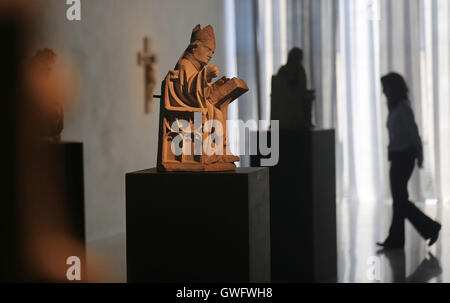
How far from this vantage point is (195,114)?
316 centimetres

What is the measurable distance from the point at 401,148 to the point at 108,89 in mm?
3366

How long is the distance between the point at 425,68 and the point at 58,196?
6673mm

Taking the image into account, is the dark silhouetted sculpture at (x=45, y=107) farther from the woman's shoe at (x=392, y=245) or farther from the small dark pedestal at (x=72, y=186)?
the woman's shoe at (x=392, y=245)

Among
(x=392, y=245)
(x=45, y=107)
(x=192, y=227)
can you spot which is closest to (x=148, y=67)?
(x=45, y=107)

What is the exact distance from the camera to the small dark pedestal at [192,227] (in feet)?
9.71

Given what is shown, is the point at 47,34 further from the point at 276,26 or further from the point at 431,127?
the point at 431,127

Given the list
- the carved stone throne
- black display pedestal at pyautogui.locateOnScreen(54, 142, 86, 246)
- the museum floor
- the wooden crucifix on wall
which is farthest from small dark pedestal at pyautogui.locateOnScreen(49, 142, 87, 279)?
the wooden crucifix on wall

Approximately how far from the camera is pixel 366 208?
9.67 metres

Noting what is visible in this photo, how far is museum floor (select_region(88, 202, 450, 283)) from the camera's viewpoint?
552 centimetres

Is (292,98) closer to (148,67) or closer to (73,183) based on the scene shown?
(73,183)

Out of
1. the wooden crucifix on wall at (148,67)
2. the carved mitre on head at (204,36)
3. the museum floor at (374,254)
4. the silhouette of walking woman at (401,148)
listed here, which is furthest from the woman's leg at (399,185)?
the carved mitre on head at (204,36)

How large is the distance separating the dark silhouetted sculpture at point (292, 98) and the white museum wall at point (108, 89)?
2353 millimetres

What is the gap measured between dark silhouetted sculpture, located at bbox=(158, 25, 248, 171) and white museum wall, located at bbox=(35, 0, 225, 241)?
3670mm
